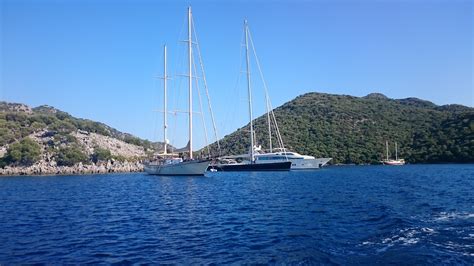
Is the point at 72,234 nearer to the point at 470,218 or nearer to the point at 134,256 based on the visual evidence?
the point at 134,256

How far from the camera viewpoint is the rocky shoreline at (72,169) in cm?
11738

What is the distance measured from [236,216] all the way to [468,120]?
147 m

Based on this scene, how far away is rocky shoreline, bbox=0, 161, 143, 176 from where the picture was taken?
117m

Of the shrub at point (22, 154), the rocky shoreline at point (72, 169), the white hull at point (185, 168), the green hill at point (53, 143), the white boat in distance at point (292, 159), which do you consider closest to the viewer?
the white hull at point (185, 168)

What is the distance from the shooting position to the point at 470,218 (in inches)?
853

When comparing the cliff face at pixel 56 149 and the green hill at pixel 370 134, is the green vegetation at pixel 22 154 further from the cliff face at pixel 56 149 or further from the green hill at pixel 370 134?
the green hill at pixel 370 134

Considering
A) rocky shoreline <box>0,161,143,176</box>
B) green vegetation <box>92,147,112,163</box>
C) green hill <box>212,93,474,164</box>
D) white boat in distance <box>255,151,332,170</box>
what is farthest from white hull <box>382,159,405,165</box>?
green vegetation <box>92,147,112,163</box>

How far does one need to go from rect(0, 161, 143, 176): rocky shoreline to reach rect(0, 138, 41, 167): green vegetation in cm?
286

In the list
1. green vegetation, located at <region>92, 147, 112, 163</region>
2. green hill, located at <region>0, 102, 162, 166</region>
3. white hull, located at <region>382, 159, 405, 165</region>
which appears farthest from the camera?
green vegetation, located at <region>92, 147, 112, 163</region>

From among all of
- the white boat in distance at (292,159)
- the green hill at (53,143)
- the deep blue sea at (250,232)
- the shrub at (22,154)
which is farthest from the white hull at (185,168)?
the green hill at (53,143)

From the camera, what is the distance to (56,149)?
138625 mm

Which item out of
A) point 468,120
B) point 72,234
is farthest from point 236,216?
point 468,120

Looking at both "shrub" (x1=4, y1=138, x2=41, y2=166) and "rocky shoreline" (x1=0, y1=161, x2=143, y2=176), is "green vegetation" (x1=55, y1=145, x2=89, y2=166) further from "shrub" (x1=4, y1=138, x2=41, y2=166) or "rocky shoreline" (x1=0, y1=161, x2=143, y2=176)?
"shrub" (x1=4, y1=138, x2=41, y2=166)

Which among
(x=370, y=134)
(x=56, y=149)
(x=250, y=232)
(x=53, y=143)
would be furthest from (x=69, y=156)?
(x=250, y=232)
